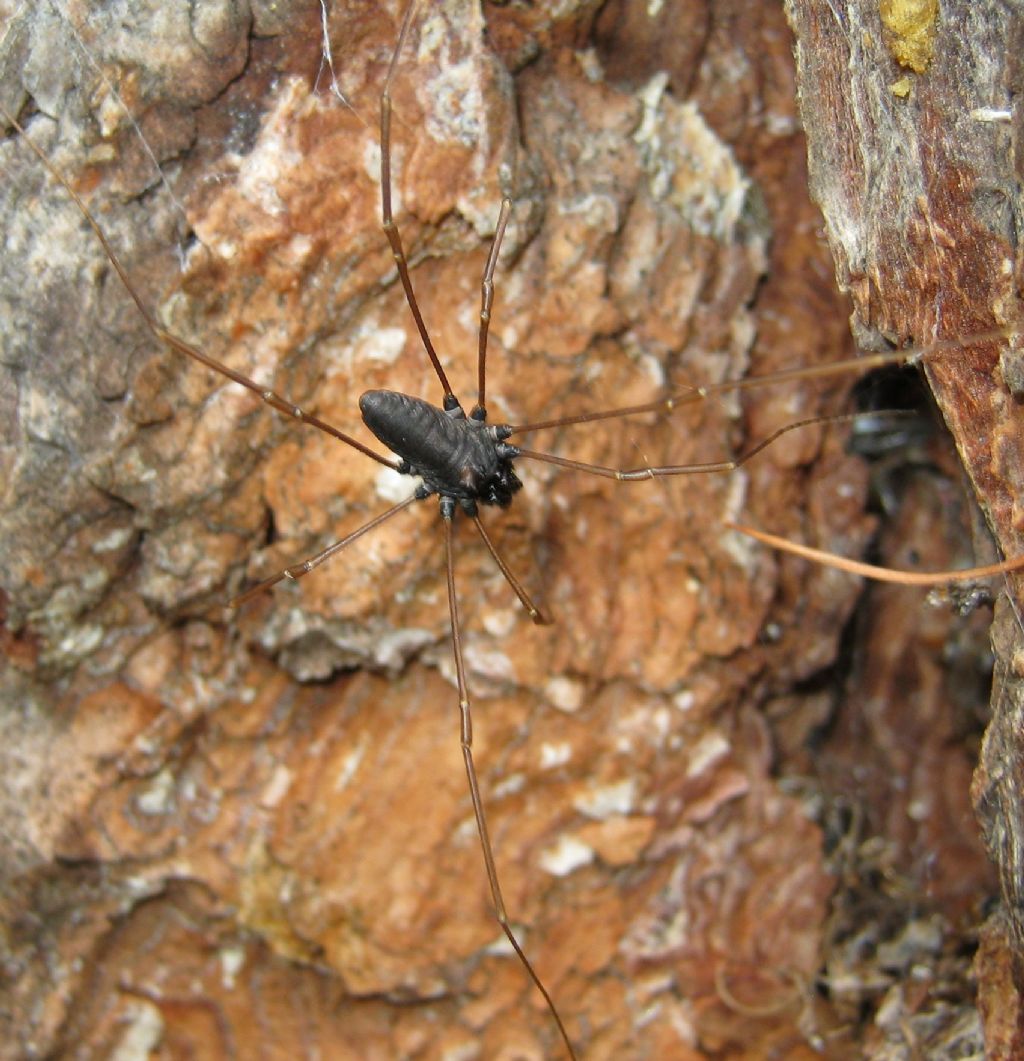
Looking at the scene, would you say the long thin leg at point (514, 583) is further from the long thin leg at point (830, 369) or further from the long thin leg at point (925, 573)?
the long thin leg at point (925, 573)

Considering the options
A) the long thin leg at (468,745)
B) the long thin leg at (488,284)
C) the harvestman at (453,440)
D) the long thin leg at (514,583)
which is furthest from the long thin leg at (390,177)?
the long thin leg at (468,745)

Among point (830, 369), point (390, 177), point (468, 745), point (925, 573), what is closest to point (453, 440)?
point (390, 177)

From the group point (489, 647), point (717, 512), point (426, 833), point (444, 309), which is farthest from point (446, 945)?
point (444, 309)

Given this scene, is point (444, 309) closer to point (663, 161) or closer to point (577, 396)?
point (577, 396)

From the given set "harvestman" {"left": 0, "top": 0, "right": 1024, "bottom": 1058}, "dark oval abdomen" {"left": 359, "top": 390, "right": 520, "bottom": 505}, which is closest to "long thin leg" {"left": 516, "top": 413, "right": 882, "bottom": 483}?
"harvestman" {"left": 0, "top": 0, "right": 1024, "bottom": 1058}

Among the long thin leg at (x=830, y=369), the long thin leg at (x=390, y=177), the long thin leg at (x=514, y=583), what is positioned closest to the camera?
the long thin leg at (x=830, y=369)

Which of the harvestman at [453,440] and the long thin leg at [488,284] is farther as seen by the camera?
the long thin leg at [488,284]

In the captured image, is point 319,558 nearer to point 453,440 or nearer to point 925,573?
point 453,440

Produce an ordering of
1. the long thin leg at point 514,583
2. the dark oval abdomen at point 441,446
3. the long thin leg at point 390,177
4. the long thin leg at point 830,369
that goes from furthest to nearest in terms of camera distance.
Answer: the long thin leg at point 514,583, the dark oval abdomen at point 441,446, the long thin leg at point 390,177, the long thin leg at point 830,369
